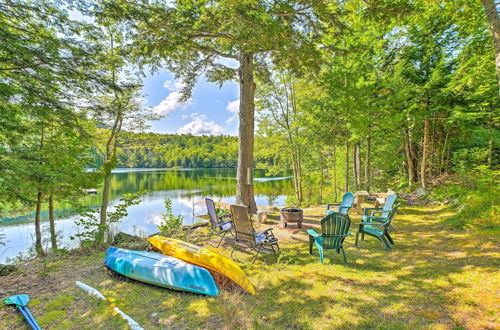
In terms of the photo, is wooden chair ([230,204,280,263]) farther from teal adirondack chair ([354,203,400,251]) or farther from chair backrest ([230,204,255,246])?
teal adirondack chair ([354,203,400,251])

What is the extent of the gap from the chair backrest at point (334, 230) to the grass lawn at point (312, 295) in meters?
0.32

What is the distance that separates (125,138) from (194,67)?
3610 mm

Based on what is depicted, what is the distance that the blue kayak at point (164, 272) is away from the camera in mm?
3050

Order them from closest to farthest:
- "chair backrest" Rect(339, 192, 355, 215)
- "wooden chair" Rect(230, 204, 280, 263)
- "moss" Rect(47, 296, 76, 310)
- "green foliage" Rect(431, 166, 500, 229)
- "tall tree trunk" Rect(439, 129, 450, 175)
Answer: "moss" Rect(47, 296, 76, 310) < "wooden chair" Rect(230, 204, 280, 263) < "green foliage" Rect(431, 166, 500, 229) < "chair backrest" Rect(339, 192, 355, 215) < "tall tree trunk" Rect(439, 129, 450, 175)

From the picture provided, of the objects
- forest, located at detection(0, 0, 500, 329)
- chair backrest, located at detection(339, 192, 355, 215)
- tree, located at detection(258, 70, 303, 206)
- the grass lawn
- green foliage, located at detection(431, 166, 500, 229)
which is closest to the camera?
the grass lawn

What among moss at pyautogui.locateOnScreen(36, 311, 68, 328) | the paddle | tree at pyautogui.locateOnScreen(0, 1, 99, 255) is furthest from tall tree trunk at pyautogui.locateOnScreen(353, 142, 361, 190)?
the paddle

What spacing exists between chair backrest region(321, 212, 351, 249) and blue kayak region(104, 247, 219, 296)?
2.02m

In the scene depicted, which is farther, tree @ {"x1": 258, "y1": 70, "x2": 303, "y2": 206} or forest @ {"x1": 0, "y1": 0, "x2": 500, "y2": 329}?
tree @ {"x1": 258, "y1": 70, "x2": 303, "y2": 206}

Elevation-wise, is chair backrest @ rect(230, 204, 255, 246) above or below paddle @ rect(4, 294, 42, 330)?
above

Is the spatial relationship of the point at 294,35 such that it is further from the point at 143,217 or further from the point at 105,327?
the point at 143,217

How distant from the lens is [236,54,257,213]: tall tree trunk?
7.29m

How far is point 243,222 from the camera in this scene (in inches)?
166

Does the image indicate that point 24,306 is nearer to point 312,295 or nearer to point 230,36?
point 312,295

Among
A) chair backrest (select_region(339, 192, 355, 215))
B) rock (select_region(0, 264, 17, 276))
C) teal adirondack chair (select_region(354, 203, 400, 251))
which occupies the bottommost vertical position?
rock (select_region(0, 264, 17, 276))
